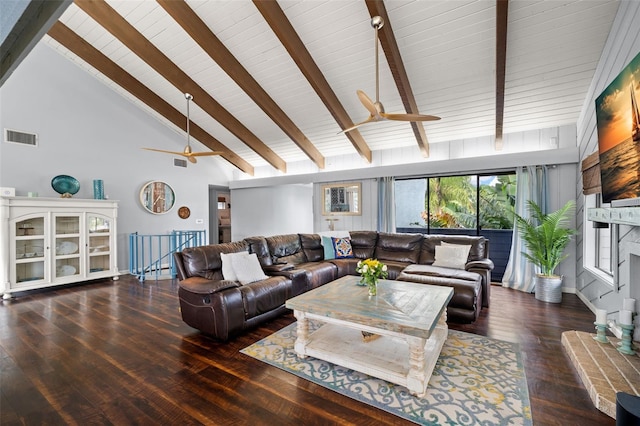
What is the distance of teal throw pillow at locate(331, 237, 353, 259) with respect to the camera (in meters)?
5.29

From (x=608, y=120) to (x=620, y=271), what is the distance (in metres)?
1.56

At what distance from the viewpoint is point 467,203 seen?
6.15m

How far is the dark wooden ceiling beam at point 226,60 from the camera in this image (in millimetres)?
3741

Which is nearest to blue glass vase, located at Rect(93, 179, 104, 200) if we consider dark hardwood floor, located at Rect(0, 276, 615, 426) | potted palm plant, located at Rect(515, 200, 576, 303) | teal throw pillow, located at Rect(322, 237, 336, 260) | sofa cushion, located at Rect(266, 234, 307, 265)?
dark hardwood floor, located at Rect(0, 276, 615, 426)

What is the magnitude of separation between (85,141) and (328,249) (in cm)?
521

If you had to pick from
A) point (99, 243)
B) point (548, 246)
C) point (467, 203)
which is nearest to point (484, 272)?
point (548, 246)

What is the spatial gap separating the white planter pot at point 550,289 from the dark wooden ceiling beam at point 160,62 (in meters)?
6.04

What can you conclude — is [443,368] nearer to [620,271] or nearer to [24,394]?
[620,271]

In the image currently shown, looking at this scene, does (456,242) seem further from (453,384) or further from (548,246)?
(453,384)

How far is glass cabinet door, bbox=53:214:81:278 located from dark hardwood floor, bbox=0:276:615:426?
1.38 meters

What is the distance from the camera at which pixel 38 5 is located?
2.37 feet

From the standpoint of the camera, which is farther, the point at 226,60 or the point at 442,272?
the point at 226,60

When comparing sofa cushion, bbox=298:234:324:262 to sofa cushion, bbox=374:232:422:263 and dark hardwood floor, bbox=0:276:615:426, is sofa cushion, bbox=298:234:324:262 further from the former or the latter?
dark hardwood floor, bbox=0:276:615:426

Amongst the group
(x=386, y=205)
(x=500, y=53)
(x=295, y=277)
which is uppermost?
(x=500, y=53)
